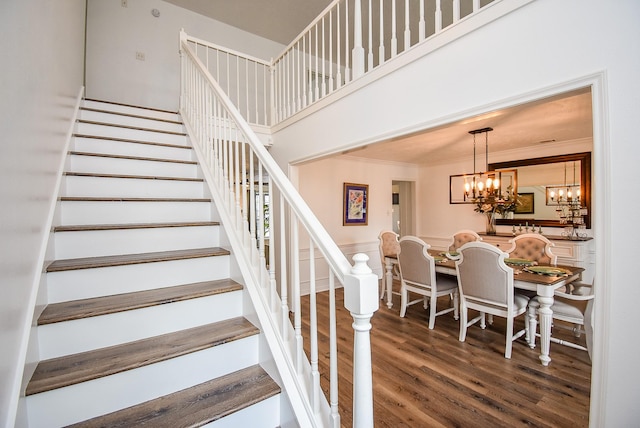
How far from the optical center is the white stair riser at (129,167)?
2.07 m

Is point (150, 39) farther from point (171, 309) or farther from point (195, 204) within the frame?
point (171, 309)

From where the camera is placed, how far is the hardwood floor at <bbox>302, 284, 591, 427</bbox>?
1803 millimetres

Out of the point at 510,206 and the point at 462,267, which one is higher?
the point at 510,206

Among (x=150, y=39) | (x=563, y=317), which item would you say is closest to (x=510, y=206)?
(x=563, y=317)

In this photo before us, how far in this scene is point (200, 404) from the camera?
1144 mm

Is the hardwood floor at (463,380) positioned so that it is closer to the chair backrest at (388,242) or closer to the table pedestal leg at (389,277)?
the table pedestal leg at (389,277)

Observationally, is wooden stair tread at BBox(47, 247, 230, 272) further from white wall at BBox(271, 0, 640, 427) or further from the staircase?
white wall at BBox(271, 0, 640, 427)

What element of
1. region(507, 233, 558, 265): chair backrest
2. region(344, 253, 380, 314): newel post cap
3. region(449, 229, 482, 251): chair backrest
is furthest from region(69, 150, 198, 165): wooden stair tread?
region(507, 233, 558, 265): chair backrest

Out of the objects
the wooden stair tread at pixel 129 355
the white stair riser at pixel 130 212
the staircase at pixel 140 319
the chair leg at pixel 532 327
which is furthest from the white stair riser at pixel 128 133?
the chair leg at pixel 532 327

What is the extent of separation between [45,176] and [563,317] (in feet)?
12.6

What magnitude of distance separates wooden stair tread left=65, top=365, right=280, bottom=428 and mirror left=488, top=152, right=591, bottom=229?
16.0 ft

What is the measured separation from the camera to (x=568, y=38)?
4.13ft

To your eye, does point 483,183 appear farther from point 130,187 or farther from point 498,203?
point 130,187

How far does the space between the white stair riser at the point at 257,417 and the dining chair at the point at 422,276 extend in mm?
2345
